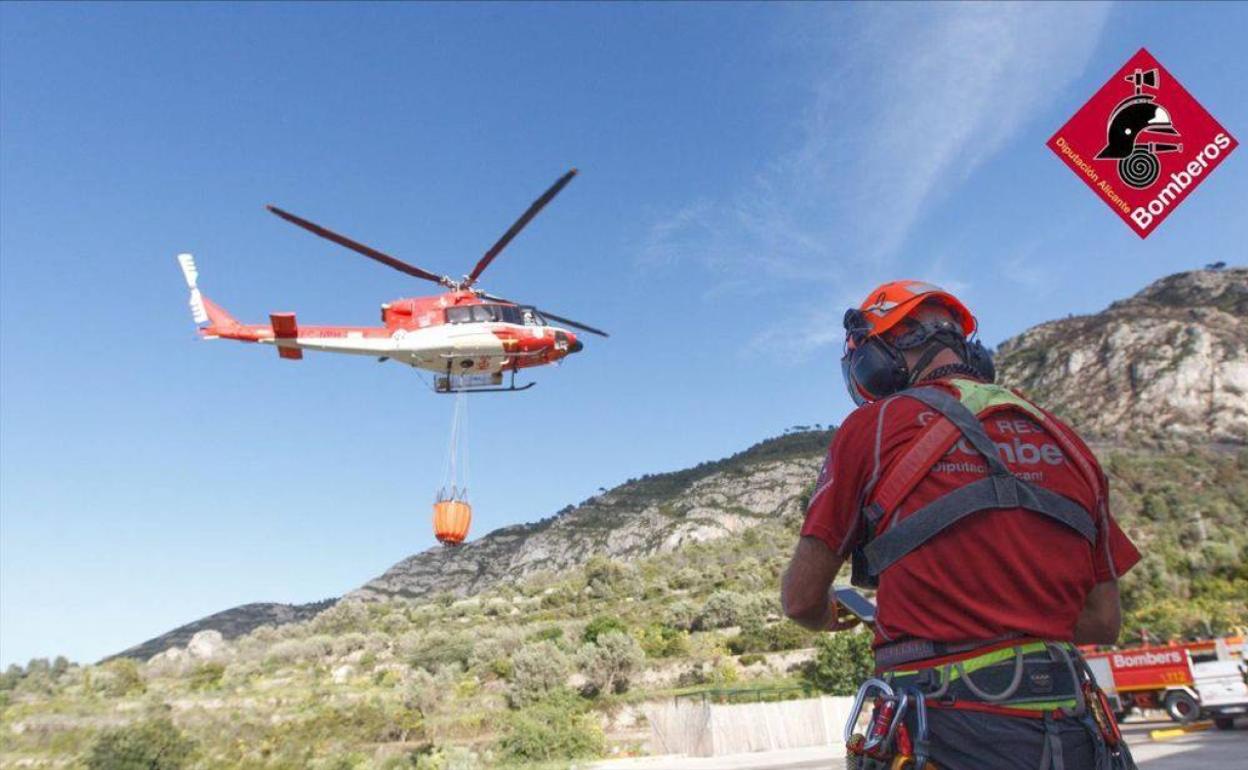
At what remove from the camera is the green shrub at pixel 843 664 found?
95.7ft

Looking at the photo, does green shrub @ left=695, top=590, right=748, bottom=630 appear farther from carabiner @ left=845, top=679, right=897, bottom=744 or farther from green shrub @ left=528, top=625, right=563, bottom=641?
carabiner @ left=845, top=679, right=897, bottom=744

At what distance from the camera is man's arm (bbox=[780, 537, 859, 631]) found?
2404 mm

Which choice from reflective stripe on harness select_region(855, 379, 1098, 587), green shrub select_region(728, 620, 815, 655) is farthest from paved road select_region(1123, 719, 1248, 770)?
green shrub select_region(728, 620, 815, 655)

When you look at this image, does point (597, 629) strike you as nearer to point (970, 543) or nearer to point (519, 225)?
point (519, 225)

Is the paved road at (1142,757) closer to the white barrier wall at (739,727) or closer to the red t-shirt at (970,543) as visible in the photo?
the white barrier wall at (739,727)

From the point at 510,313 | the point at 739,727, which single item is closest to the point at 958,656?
the point at 510,313

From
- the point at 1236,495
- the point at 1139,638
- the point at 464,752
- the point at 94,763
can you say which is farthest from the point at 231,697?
the point at 1236,495

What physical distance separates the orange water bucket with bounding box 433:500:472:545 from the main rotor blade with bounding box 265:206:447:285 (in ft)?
24.9

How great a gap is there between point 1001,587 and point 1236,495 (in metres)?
74.7

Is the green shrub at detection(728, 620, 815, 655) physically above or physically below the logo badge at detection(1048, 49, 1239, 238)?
below

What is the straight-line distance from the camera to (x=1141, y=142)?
11227 mm

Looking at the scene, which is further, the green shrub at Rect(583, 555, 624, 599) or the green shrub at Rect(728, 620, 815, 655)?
the green shrub at Rect(583, 555, 624, 599)

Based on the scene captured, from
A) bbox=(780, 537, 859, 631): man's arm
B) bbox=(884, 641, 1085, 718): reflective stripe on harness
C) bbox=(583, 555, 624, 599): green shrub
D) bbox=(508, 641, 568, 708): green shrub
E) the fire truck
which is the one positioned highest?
bbox=(583, 555, 624, 599): green shrub

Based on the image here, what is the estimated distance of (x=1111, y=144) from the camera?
36.6ft
